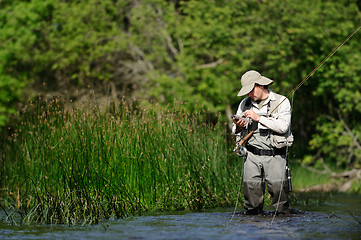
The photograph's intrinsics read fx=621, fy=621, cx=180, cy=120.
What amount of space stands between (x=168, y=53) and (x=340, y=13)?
5.48 meters

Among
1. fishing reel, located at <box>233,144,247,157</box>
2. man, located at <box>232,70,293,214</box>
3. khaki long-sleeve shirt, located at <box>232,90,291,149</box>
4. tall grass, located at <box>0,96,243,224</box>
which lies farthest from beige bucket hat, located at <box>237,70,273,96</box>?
tall grass, located at <box>0,96,243,224</box>

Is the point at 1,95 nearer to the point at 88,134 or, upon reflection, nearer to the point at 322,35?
the point at 322,35

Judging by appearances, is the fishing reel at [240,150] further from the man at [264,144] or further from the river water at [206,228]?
the river water at [206,228]

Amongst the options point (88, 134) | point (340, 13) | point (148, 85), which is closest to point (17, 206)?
point (88, 134)

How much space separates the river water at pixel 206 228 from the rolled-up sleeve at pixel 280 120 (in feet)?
3.29

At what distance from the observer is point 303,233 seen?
20.8 ft

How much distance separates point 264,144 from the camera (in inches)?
286

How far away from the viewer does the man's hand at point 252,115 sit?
22.8 ft

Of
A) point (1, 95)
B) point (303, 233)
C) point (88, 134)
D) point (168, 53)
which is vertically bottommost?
point (303, 233)

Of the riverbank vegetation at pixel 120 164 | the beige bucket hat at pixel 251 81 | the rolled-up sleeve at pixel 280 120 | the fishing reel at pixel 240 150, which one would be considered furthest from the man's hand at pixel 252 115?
the riverbank vegetation at pixel 120 164

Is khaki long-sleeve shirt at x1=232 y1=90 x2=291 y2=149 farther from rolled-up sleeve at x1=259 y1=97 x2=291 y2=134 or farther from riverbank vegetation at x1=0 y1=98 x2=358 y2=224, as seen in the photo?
riverbank vegetation at x1=0 y1=98 x2=358 y2=224

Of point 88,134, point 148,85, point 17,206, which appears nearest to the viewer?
point 88,134

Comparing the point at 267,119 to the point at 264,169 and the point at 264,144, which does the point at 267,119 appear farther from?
the point at 264,169

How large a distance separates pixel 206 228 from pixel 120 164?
2086 mm
